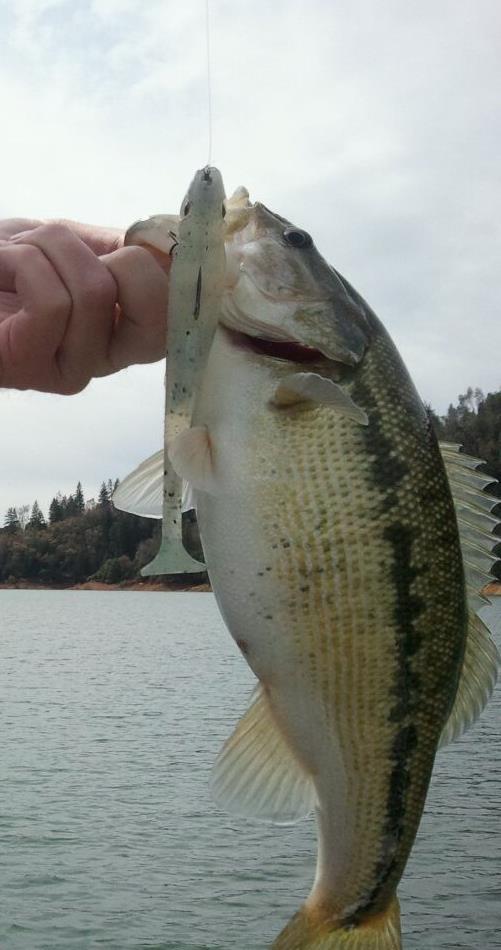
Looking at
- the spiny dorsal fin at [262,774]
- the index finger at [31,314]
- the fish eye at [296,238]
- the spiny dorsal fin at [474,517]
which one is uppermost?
the fish eye at [296,238]

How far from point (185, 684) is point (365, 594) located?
49.3 meters

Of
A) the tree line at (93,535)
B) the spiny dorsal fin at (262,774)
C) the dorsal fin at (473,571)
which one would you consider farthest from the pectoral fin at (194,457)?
the tree line at (93,535)

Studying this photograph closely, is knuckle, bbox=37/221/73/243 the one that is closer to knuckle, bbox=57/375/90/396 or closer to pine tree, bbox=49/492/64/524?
knuckle, bbox=57/375/90/396

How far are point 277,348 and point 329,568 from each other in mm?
607

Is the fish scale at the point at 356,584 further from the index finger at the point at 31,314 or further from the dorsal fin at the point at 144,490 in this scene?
the index finger at the point at 31,314

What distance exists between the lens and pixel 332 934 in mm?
2957

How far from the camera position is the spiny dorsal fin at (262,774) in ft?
9.05

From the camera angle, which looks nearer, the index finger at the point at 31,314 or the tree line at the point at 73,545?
the index finger at the point at 31,314

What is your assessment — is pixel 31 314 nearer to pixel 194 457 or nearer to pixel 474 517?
pixel 194 457

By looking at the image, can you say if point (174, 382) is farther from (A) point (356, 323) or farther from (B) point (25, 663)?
(B) point (25, 663)

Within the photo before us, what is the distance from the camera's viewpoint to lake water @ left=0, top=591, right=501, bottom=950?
57.7 ft

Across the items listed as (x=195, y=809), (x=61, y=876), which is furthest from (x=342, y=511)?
(x=195, y=809)

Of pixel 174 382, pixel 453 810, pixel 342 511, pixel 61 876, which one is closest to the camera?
pixel 174 382

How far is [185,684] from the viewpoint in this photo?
50.8 m
